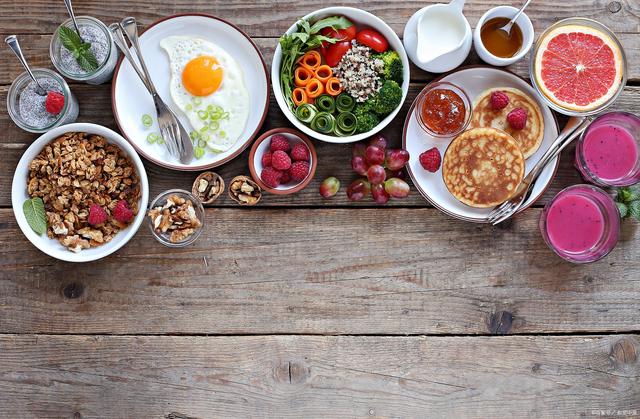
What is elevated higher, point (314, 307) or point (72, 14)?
point (72, 14)

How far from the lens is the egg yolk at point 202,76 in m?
1.88

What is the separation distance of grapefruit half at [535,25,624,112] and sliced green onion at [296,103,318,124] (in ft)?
2.55

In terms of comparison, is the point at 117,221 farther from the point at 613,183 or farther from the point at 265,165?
the point at 613,183

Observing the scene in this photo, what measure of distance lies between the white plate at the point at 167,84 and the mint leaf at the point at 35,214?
37cm

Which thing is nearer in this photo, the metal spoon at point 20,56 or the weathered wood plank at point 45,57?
the metal spoon at point 20,56

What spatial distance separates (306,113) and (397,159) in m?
0.35

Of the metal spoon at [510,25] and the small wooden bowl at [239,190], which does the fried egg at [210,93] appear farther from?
the metal spoon at [510,25]

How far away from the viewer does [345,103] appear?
1877 millimetres

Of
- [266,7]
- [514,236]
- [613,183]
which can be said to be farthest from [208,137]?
[613,183]

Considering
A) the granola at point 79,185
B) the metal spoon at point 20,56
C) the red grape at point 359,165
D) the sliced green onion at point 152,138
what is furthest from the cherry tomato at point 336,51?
the metal spoon at point 20,56

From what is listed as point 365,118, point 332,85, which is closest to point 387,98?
point 365,118

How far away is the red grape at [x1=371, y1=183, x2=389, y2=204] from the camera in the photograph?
188 centimetres

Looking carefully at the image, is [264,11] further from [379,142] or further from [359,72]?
[379,142]

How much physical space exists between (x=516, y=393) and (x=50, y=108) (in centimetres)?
191
